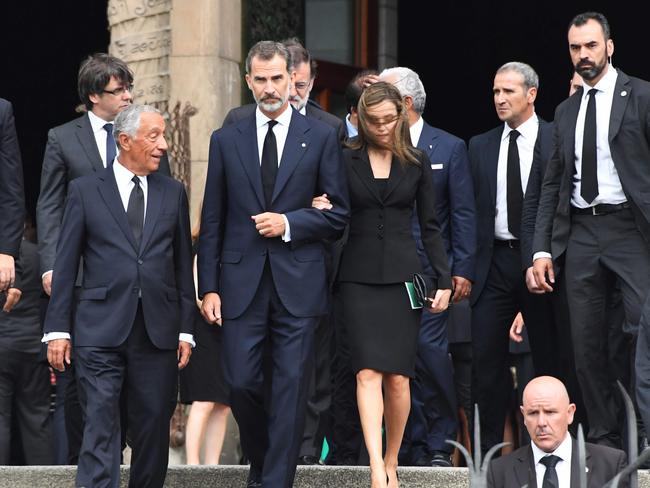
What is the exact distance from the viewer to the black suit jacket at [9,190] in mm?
6754

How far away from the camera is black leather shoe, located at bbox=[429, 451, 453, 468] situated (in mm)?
7469

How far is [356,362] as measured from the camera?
661cm

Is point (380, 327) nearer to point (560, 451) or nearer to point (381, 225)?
point (381, 225)

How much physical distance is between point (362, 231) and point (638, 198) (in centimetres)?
121

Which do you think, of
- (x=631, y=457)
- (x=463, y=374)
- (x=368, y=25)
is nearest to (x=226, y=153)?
(x=463, y=374)

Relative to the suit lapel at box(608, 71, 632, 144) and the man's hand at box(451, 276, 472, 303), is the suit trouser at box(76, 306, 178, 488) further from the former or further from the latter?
the suit lapel at box(608, 71, 632, 144)

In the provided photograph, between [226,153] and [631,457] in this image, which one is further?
[226,153]

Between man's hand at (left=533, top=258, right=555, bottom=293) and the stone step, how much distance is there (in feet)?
3.07

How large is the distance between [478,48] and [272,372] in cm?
872

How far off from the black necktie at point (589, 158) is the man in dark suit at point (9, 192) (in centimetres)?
247

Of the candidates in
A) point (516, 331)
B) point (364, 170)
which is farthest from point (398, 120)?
point (516, 331)

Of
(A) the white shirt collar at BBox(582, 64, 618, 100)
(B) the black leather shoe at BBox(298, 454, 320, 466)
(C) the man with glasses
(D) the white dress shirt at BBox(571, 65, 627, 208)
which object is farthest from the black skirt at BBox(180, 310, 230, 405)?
(A) the white shirt collar at BBox(582, 64, 618, 100)

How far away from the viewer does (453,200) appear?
755cm

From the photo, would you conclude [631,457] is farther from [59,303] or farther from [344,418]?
[344,418]
